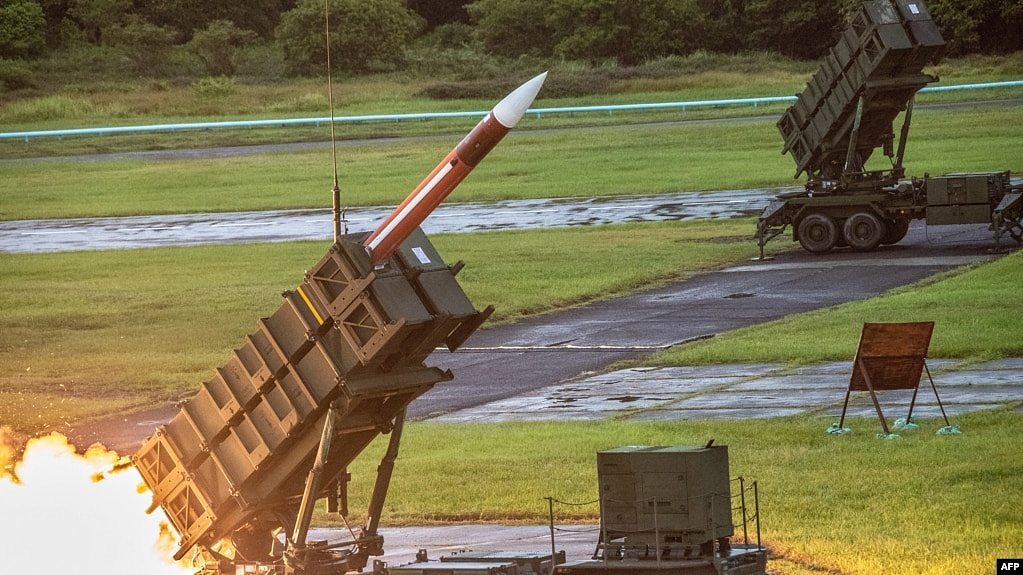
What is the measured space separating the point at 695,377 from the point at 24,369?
14.3 meters

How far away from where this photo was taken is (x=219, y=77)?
93688mm

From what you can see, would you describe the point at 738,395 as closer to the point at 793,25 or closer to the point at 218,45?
the point at 793,25

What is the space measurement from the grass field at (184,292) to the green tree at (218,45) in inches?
1699

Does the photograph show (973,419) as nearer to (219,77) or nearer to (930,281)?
(930,281)

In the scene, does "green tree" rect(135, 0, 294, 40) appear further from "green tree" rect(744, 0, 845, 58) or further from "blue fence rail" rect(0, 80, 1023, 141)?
"green tree" rect(744, 0, 845, 58)

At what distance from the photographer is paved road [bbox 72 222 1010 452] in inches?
1160

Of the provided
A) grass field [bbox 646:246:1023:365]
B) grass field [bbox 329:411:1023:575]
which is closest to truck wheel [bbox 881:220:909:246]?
grass field [bbox 646:246:1023:365]

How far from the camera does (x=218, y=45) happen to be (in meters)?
95.2

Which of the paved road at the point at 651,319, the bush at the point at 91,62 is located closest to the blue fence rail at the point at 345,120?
the bush at the point at 91,62

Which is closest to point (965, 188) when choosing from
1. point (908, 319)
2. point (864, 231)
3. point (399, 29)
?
point (864, 231)

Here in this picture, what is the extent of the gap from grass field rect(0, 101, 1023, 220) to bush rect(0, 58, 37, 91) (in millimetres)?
15006

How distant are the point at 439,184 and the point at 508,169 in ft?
177

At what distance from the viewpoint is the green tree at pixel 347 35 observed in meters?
90.7

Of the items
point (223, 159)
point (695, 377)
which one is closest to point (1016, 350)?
point (695, 377)
